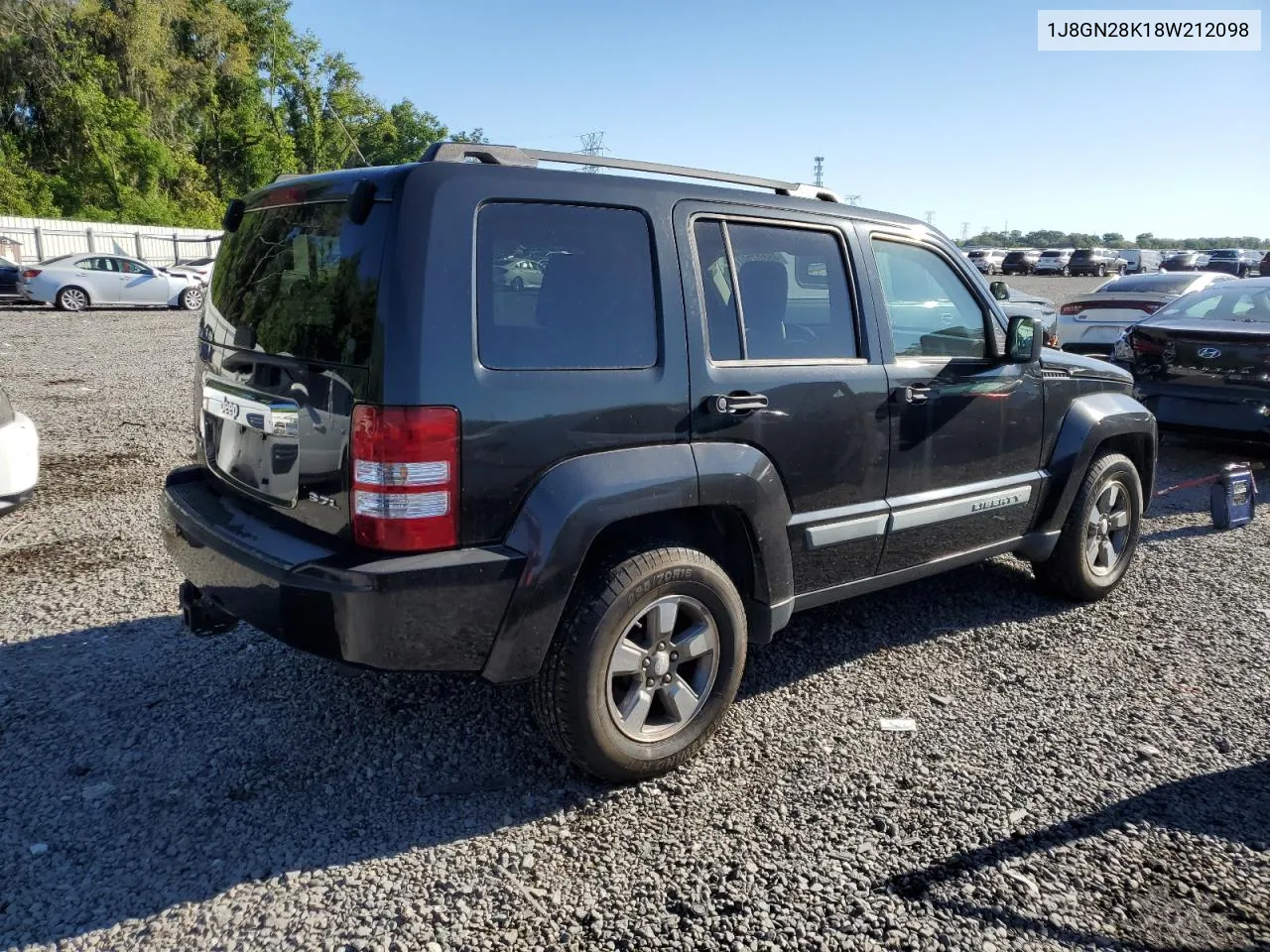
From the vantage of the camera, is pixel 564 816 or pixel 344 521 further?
pixel 564 816

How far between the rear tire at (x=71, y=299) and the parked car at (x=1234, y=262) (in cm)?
4172

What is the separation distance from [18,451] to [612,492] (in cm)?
374

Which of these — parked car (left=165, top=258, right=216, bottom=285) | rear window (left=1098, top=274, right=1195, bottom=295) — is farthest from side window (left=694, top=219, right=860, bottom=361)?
parked car (left=165, top=258, right=216, bottom=285)

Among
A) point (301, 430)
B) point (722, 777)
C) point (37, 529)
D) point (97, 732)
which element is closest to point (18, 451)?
point (37, 529)

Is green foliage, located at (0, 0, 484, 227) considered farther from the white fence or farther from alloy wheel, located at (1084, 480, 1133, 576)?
alloy wheel, located at (1084, 480, 1133, 576)

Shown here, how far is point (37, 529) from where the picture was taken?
5.79 m

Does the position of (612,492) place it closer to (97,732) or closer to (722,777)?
(722,777)

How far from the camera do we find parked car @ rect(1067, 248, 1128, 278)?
174 ft

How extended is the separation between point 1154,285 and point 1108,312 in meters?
1.35

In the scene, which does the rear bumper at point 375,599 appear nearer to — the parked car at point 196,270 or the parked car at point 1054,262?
the parked car at point 196,270

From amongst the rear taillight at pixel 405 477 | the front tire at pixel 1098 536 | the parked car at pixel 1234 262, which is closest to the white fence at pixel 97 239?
the front tire at pixel 1098 536

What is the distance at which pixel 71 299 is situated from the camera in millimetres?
21656

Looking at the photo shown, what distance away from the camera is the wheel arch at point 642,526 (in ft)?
9.29

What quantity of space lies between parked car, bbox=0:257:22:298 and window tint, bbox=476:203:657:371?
23.4 m
